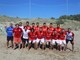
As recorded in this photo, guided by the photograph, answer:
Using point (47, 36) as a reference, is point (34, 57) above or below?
below

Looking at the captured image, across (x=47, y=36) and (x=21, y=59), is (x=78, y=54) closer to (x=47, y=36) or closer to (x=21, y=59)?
(x=47, y=36)

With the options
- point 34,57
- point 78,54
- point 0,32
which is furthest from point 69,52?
point 0,32

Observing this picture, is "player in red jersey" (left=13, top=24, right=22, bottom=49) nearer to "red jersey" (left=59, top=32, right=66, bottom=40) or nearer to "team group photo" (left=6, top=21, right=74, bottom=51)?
"team group photo" (left=6, top=21, right=74, bottom=51)

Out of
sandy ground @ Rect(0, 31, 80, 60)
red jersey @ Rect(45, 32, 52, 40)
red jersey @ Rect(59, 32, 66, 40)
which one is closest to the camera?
sandy ground @ Rect(0, 31, 80, 60)

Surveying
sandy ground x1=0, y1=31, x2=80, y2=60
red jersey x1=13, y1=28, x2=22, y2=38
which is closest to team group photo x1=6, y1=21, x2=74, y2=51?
red jersey x1=13, y1=28, x2=22, y2=38

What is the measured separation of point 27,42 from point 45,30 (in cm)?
143

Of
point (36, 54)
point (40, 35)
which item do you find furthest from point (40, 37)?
point (36, 54)

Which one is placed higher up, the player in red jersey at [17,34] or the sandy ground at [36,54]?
the player in red jersey at [17,34]

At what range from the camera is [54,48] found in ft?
44.8

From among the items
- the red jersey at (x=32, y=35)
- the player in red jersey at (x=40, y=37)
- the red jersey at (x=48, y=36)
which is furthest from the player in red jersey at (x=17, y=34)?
the red jersey at (x=48, y=36)

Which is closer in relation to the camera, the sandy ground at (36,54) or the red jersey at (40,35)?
the sandy ground at (36,54)

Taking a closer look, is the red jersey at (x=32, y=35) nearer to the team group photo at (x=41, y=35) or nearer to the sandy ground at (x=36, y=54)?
the team group photo at (x=41, y=35)

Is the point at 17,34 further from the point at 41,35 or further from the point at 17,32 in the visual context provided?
the point at 41,35

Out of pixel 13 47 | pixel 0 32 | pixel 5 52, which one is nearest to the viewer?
pixel 5 52
